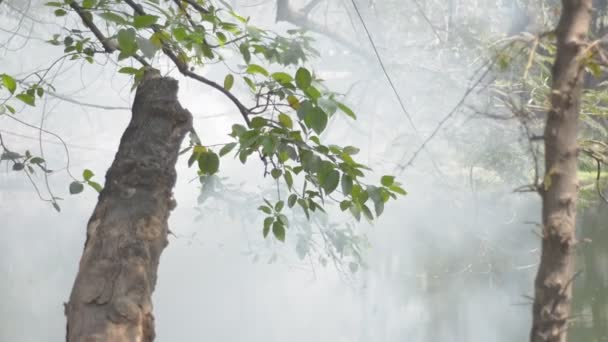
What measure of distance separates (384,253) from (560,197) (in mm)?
4166

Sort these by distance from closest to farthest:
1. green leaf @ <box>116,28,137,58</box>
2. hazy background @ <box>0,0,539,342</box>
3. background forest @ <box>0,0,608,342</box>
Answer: green leaf @ <box>116,28,137,58</box>
background forest @ <box>0,0,608,342</box>
hazy background @ <box>0,0,539,342</box>

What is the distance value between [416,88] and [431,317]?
53.8 inches

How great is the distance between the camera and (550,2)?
11.9 feet

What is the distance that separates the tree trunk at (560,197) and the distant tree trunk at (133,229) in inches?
19.7

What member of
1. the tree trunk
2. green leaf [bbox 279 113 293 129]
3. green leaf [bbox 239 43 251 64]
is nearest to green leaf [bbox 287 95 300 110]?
green leaf [bbox 279 113 293 129]

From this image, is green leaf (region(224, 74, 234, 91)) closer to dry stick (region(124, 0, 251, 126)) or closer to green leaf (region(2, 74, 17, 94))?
dry stick (region(124, 0, 251, 126))

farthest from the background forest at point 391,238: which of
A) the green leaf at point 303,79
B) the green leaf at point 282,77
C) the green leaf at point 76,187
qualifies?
the green leaf at point 303,79

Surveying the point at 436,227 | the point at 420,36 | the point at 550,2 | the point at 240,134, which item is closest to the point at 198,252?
the point at 436,227

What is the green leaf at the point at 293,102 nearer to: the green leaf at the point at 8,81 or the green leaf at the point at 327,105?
the green leaf at the point at 327,105

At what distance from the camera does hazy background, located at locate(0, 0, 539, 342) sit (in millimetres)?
3992

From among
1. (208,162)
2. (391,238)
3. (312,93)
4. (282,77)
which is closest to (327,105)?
(312,93)

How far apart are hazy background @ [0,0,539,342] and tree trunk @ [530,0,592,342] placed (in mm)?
2595

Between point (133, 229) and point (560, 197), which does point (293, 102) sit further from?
point (560, 197)

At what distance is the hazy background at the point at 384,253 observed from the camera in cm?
399
